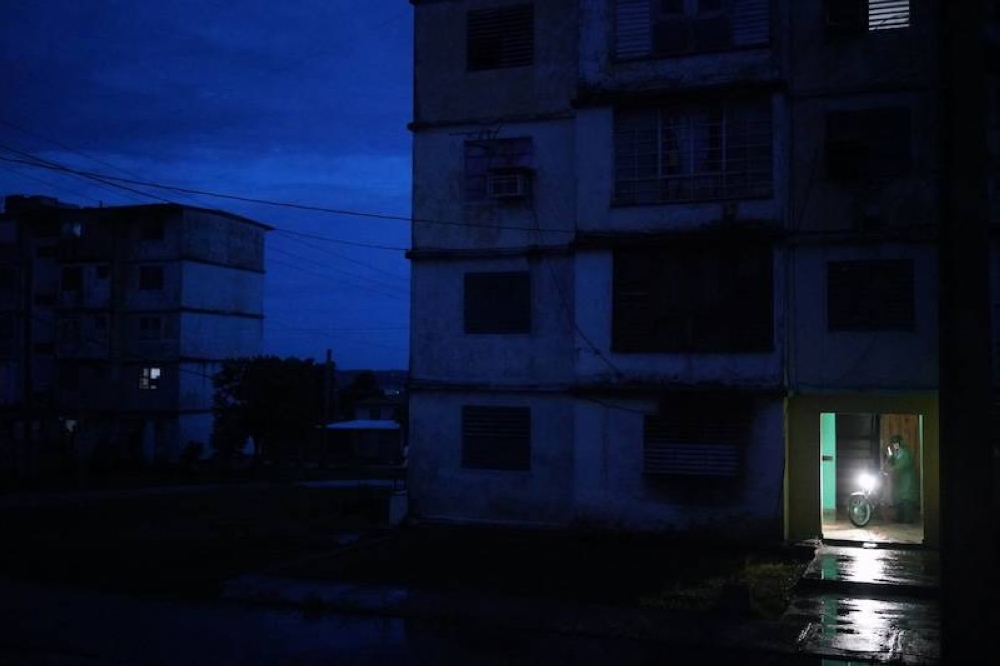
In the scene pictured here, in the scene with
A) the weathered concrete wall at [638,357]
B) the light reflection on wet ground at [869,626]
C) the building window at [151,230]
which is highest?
the building window at [151,230]

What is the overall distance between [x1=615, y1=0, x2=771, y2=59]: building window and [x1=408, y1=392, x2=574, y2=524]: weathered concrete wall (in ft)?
24.5

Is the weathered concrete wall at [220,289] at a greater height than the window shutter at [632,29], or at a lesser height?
lesser

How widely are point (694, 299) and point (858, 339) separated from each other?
10.3 ft

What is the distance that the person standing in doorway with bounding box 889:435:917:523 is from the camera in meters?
18.7

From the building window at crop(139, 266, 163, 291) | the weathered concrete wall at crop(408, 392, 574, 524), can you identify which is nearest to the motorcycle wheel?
the weathered concrete wall at crop(408, 392, 574, 524)

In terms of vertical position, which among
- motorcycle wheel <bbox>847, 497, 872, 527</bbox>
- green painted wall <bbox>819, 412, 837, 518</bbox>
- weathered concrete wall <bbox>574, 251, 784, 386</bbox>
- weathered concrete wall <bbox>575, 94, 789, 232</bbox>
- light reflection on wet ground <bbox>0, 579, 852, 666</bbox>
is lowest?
light reflection on wet ground <bbox>0, 579, 852, 666</bbox>

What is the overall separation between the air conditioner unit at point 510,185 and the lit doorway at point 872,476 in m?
7.68

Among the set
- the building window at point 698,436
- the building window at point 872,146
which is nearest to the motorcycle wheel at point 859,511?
the building window at point 698,436

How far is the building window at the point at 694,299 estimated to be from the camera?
1784 centimetres

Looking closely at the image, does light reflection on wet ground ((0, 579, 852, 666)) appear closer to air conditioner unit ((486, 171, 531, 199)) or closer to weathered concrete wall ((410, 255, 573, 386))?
weathered concrete wall ((410, 255, 573, 386))

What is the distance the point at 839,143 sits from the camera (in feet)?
57.2

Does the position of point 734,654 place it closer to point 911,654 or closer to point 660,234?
point 911,654

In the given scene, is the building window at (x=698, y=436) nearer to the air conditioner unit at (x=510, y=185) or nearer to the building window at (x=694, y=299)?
the building window at (x=694, y=299)

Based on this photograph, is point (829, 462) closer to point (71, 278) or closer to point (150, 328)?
point (150, 328)
